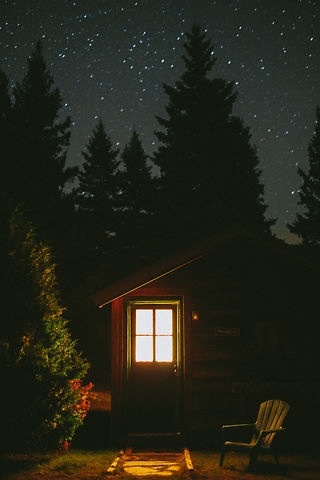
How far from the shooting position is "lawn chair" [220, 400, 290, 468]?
8227 millimetres

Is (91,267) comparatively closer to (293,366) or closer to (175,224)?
(175,224)

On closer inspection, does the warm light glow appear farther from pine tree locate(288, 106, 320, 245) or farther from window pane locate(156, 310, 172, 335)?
pine tree locate(288, 106, 320, 245)

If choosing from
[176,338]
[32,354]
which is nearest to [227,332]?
[176,338]

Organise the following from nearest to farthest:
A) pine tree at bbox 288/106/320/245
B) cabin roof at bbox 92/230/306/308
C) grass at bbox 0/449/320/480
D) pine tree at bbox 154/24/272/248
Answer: grass at bbox 0/449/320/480, cabin roof at bbox 92/230/306/308, pine tree at bbox 154/24/272/248, pine tree at bbox 288/106/320/245

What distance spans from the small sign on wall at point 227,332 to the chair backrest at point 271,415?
5.64 ft

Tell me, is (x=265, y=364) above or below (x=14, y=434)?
above

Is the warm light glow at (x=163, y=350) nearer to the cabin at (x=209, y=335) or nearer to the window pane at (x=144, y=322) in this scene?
the cabin at (x=209, y=335)

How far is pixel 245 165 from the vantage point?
3344 cm

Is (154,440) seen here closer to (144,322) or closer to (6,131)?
(144,322)

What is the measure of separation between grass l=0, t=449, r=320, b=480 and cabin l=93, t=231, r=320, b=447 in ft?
3.00

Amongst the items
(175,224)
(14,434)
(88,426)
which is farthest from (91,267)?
(14,434)

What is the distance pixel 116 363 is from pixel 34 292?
239 cm

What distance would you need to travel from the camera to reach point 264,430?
27.9 feet

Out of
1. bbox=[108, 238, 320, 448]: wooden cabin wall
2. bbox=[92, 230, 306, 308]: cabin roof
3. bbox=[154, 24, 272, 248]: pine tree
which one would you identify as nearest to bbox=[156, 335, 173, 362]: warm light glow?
bbox=[108, 238, 320, 448]: wooden cabin wall
